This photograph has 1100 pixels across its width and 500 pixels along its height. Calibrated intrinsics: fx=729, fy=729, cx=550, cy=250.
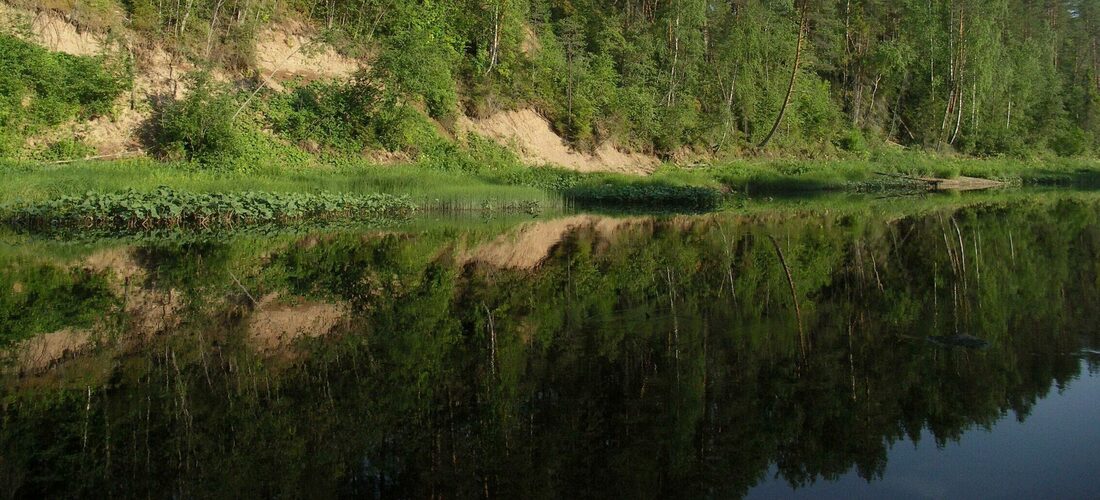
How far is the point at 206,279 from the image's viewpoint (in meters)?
9.68

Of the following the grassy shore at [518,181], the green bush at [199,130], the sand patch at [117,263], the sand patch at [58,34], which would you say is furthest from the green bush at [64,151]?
the sand patch at [117,263]

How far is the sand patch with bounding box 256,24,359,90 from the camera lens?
28.8 m

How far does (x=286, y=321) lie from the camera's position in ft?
25.1

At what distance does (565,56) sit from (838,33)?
24.7 m

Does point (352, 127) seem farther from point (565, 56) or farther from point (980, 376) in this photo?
point (980, 376)

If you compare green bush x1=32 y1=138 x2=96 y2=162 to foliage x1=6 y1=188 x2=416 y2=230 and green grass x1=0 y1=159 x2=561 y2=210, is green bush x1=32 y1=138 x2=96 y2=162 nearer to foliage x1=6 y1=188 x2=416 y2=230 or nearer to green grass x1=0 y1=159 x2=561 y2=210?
green grass x1=0 y1=159 x2=561 y2=210

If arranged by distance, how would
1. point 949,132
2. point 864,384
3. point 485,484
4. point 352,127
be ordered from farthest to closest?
point 949,132
point 352,127
point 864,384
point 485,484

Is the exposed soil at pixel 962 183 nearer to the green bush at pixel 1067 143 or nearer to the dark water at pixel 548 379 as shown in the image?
the green bush at pixel 1067 143

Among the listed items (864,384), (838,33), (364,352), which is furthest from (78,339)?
(838,33)

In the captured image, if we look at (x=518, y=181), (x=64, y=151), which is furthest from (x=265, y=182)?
(x=518, y=181)

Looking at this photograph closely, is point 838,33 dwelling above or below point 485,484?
above

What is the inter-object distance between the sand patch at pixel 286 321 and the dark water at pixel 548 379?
0.15 ft

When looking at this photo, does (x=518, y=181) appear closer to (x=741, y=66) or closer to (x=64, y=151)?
(x=64, y=151)

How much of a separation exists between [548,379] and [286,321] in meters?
3.48
